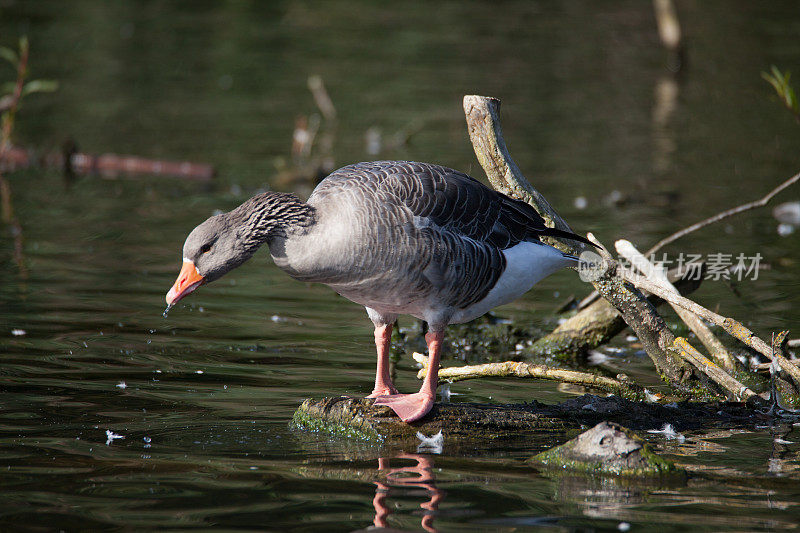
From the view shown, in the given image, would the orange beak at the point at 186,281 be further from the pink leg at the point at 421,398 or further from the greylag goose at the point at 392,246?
the pink leg at the point at 421,398

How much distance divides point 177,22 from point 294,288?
892 inches

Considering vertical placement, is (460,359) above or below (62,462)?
above

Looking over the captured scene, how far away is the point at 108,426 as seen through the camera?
21.2ft

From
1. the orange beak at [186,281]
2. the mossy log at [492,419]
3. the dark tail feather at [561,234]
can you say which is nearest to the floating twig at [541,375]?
the mossy log at [492,419]

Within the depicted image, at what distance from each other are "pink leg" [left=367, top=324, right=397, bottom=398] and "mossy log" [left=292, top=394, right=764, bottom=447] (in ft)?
0.82

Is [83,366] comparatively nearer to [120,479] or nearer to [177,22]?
[120,479]

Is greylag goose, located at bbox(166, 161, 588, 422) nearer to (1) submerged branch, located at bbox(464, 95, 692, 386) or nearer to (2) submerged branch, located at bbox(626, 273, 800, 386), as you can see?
(1) submerged branch, located at bbox(464, 95, 692, 386)

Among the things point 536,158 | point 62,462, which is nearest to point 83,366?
point 62,462

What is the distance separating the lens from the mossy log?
6.31 m

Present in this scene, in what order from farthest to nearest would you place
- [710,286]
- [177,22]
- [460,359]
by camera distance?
[177,22]
[710,286]
[460,359]

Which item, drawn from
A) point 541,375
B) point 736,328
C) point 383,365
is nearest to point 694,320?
point 736,328

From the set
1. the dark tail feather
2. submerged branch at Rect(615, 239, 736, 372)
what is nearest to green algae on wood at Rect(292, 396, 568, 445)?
the dark tail feather

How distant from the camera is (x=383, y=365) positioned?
6.86m

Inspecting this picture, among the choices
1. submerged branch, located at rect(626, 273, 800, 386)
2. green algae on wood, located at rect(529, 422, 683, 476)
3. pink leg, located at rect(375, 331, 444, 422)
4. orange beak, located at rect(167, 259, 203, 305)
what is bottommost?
green algae on wood, located at rect(529, 422, 683, 476)
